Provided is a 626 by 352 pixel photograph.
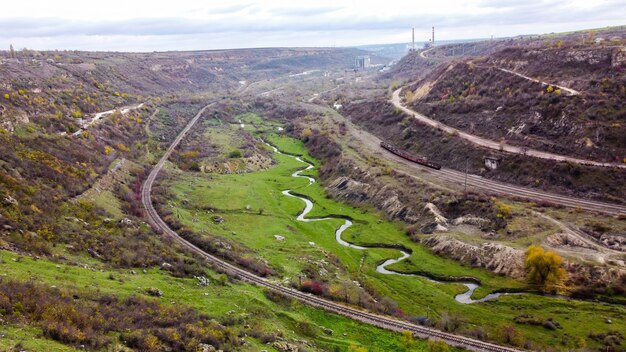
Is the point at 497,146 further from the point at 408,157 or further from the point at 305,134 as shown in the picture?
the point at 305,134

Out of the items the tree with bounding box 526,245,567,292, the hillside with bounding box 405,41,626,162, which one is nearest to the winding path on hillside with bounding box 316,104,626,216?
the hillside with bounding box 405,41,626,162

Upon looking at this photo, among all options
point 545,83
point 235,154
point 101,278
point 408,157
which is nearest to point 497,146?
point 408,157

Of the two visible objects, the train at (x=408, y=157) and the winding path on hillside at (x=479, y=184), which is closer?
the winding path on hillside at (x=479, y=184)

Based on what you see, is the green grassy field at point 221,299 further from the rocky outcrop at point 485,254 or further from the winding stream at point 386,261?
the rocky outcrop at point 485,254

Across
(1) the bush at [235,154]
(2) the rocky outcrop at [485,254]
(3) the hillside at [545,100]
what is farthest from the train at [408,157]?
(1) the bush at [235,154]

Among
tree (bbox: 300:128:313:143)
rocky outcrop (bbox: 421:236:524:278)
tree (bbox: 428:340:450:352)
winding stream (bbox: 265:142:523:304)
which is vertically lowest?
winding stream (bbox: 265:142:523:304)

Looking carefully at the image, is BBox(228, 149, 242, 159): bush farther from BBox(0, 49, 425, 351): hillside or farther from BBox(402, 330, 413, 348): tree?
BBox(402, 330, 413, 348): tree

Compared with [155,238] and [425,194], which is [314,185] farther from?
[155,238]
